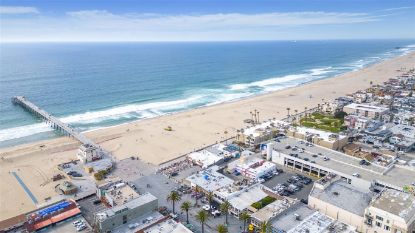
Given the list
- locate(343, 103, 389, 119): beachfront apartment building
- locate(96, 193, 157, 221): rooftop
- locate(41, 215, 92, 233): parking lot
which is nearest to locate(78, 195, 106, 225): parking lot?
locate(41, 215, 92, 233): parking lot

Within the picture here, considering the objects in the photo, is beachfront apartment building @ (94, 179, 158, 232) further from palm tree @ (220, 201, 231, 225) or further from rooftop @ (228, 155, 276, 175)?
rooftop @ (228, 155, 276, 175)

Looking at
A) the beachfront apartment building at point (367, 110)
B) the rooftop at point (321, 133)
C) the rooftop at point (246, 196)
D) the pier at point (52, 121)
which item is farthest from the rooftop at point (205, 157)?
the beachfront apartment building at point (367, 110)

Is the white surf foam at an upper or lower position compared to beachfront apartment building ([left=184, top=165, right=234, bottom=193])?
lower

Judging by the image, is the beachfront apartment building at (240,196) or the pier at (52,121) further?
the pier at (52,121)

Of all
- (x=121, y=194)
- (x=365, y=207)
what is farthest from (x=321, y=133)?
(x=121, y=194)

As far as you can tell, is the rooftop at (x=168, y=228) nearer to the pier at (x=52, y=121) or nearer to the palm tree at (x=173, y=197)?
the palm tree at (x=173, y=197)

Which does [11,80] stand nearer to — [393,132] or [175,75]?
[175,75]
